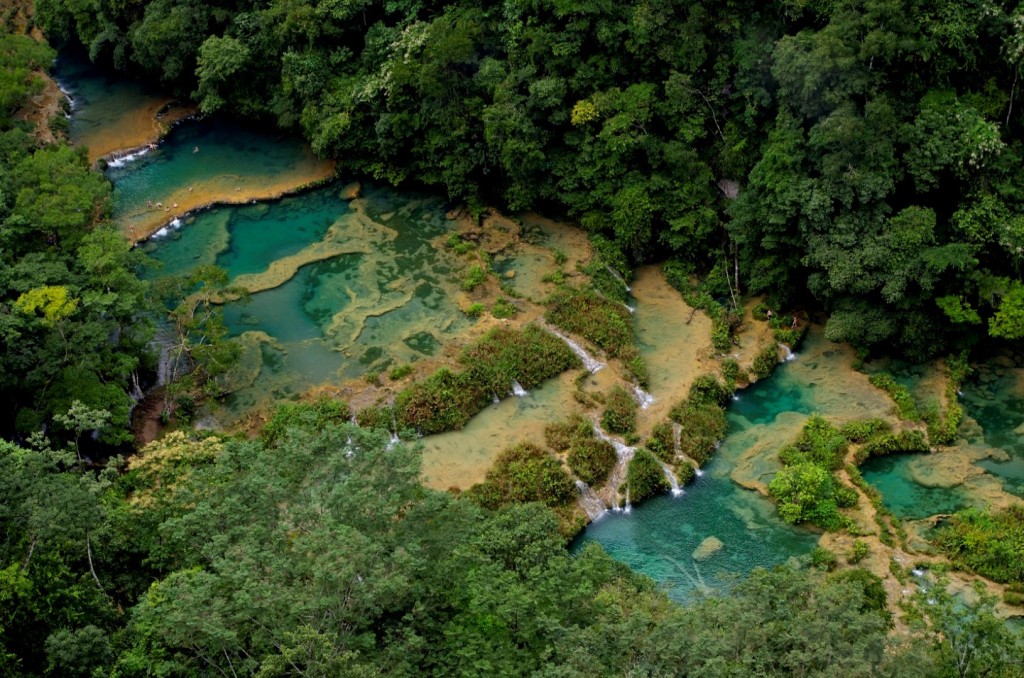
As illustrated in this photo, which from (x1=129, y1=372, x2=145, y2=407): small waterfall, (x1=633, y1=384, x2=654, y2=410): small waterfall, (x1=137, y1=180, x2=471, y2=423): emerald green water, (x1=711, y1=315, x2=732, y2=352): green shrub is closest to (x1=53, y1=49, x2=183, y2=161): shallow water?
(x1=137, y1=180, x2=471, y2=423): emerald green water

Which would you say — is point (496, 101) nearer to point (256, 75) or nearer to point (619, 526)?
point (256, 75)

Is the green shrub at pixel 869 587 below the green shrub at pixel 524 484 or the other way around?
below

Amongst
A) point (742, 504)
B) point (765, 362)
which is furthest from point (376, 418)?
point (765, 362)

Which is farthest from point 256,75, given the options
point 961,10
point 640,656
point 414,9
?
point 640,656

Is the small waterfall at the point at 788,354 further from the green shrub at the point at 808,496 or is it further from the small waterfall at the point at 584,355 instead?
the small waterfall at the point at 584,355

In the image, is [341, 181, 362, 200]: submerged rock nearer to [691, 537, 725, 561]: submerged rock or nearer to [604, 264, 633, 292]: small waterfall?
[604, 264, 633, 292]: small waterfall

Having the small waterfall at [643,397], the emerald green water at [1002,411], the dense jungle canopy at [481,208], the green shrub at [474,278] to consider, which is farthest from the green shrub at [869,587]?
the green shrub at [474,278]
